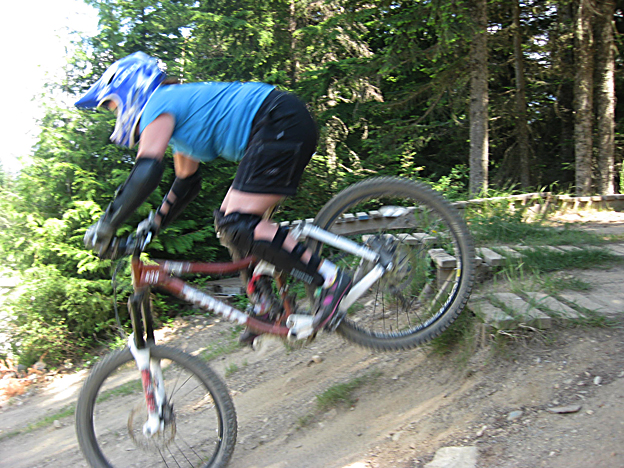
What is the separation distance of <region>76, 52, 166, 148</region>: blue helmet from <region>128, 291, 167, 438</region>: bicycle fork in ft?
2.94

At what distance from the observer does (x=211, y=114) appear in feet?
7.53

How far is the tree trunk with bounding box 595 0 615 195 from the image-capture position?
823 cm

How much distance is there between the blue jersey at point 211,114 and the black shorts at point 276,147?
0.19 ft

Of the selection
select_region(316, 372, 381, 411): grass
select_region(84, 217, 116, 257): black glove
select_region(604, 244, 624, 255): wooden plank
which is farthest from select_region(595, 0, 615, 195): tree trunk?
select_region(84, 217, 116, 257): black glove

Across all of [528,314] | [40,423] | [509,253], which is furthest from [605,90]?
[40,423]

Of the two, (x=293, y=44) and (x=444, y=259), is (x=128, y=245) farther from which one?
(x=293, y=44)

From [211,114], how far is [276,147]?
37 cm

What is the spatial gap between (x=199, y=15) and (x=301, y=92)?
2125mm

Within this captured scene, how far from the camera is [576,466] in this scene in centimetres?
193

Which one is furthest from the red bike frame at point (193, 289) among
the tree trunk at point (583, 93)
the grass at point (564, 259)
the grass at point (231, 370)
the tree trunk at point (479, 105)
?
the tree trunk at point (583, 93)

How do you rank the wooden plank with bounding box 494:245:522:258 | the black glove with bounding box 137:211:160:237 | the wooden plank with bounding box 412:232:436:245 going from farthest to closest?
the wooden plank with bounding box 494:245:522:258 → the wooden plank with bounding box 412:232:436:245 → the black glove with bounding box 137:211:160:237

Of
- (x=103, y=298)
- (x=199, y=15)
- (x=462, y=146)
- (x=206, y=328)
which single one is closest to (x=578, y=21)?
(x=462, y=146)

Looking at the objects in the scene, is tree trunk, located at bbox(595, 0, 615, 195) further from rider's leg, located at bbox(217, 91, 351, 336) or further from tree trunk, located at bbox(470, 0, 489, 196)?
rider's leg, located at bbox(217, 91, 351, 336)

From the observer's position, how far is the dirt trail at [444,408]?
2131mm
